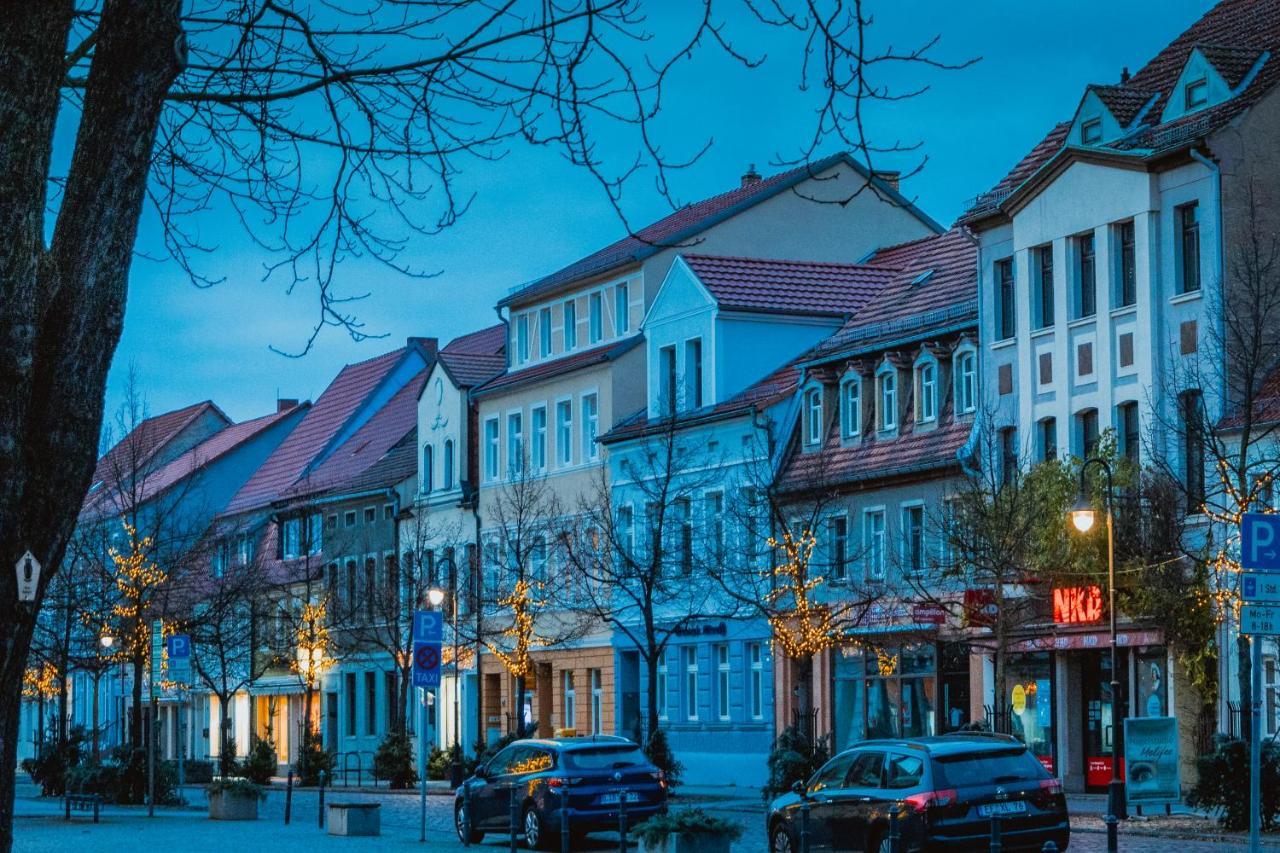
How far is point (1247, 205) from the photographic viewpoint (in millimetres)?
38969

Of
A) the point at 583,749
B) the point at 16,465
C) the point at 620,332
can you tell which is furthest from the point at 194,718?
the point at 16,465

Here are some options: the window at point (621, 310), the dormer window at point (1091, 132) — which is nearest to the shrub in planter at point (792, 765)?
the dormer window at point (1091, 132)

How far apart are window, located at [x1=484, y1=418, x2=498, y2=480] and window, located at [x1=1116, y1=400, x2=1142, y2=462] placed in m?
27.6

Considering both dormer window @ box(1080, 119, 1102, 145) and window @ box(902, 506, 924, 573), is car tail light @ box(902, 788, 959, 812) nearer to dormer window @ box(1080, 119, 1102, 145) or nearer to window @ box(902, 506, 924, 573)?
dormer window @ box(1080, 119, 1102, 145)

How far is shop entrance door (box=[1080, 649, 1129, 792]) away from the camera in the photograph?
133ft

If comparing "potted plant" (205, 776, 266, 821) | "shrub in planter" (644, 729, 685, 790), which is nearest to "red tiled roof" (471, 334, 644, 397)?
"shrub in planter" (644, 729, 685, 790)

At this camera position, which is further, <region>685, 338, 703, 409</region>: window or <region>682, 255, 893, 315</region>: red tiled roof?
<region>685, 338, 703, 409</region>: window

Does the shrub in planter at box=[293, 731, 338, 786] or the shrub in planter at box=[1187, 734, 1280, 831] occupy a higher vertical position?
the shrub in planter at box=[1187, 734, 1280, 831]

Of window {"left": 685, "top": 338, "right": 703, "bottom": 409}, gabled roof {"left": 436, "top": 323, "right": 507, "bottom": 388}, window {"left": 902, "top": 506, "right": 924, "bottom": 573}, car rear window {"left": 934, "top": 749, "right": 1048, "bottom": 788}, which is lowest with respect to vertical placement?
car rear window {"left": 934, "top": 749, "right": 1048, "bottom": 788}

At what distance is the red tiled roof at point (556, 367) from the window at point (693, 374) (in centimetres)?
309

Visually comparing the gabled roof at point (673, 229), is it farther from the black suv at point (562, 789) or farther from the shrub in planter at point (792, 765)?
the black suv at point (562, 789)

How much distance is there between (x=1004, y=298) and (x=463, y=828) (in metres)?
18.3

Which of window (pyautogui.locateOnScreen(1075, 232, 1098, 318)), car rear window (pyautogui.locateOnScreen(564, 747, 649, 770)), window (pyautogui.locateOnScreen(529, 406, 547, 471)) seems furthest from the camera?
window (pyautogui.locateOnScreen(529, 406, 547, 471))

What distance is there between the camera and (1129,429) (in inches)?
1607
